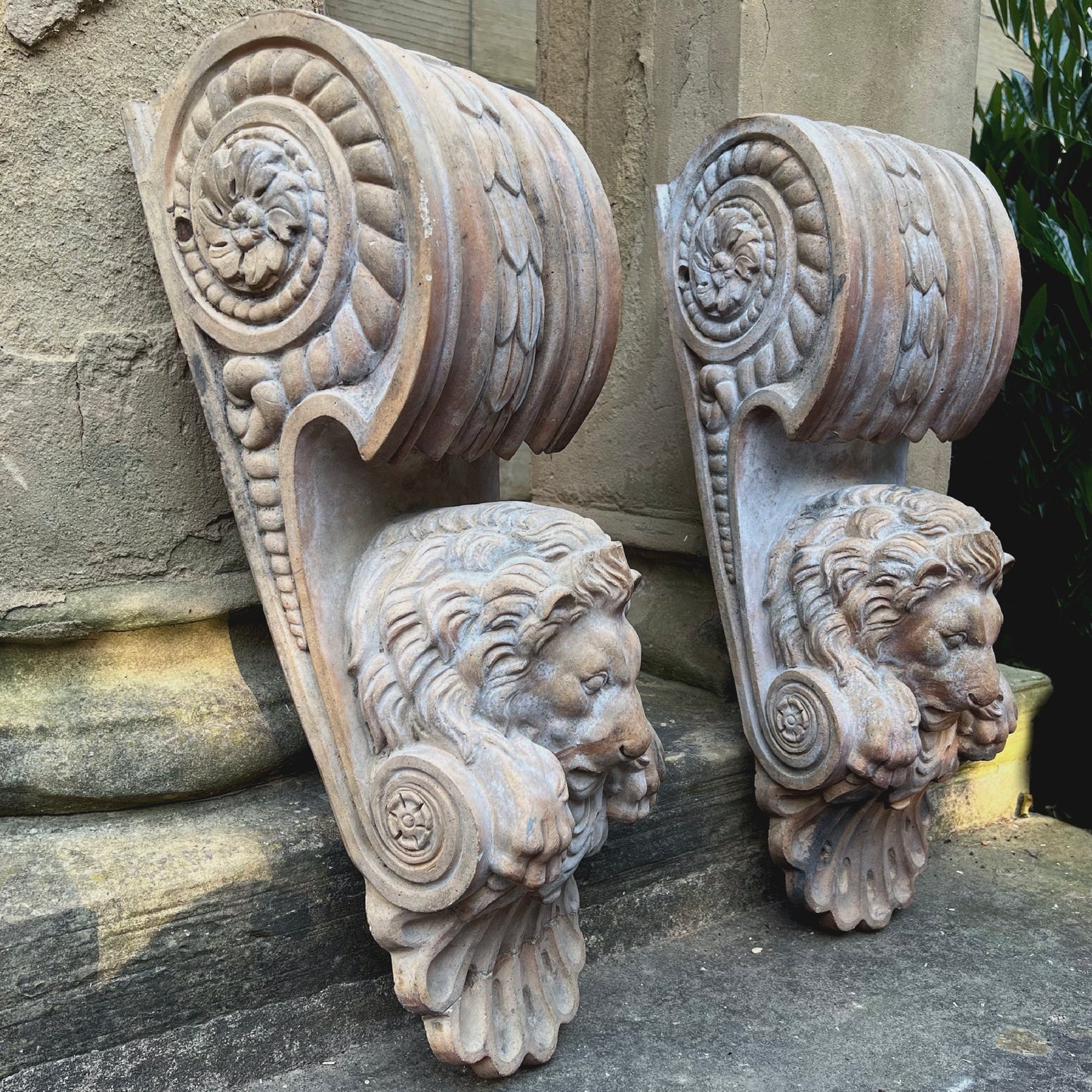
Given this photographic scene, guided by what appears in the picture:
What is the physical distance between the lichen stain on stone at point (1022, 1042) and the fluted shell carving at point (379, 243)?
98cm

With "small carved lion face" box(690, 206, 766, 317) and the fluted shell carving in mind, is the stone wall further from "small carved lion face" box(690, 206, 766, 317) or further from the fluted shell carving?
"small carved lion face" box(690, 206, 766, 317)

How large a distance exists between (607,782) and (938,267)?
0.91 metres

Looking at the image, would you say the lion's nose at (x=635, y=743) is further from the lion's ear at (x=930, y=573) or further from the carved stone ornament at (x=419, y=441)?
the lion's ear at (x=930, y=573)

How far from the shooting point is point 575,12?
2.23 metres

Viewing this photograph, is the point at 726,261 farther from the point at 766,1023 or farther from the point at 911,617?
the point at 766,1023

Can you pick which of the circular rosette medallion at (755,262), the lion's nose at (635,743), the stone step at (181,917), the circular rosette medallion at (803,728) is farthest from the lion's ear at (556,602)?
the circular rosette medallion at (755,262)

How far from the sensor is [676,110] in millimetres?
2070

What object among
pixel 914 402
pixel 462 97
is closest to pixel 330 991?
pixel 462 97

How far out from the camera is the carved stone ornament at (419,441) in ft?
3.93

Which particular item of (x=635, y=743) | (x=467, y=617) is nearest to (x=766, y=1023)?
(x=635, y=743)

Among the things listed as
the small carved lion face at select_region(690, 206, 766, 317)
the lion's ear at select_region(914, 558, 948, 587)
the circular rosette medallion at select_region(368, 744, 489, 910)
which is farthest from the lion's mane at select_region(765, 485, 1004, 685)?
the circular rosette medallion at select_region(368, 744, 489, 910)

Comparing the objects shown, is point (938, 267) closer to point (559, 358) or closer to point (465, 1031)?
point (559, 358)

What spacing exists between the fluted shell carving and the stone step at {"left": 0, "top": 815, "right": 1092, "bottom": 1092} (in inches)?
18.6

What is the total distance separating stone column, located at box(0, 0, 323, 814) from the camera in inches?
53.3
